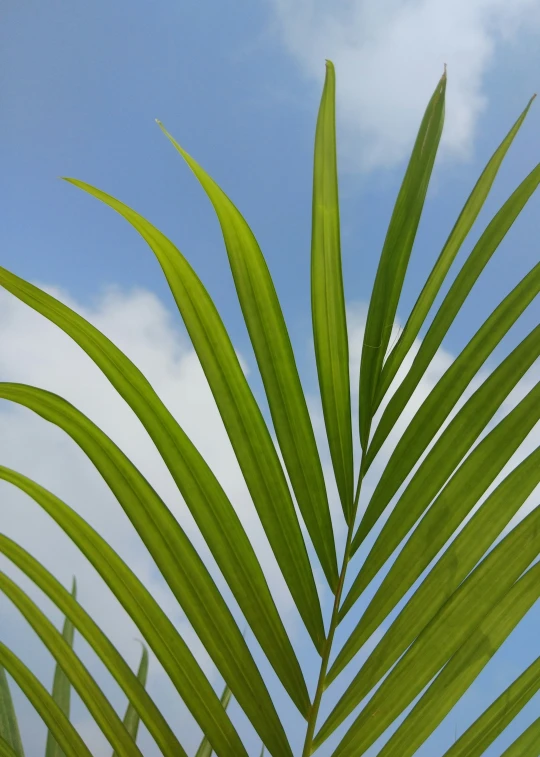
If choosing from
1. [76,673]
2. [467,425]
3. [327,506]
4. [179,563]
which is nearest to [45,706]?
[76,673]

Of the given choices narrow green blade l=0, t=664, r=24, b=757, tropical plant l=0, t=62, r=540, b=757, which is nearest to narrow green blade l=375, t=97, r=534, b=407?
tropical plant l=0, t=62, r=540, b=757

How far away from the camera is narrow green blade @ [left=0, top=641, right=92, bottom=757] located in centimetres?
45

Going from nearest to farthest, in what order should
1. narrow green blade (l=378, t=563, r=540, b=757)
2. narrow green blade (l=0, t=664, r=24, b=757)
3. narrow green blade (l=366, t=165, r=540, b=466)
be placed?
1. narrow green blade (l=378, t=563, r=540, b=757)
2. narrow green blade (l=366, t=165, r=540, b=466)
3. narrow green blade (l=0, t=664, r=24, b=757)

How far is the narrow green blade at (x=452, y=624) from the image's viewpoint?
395 millimetres

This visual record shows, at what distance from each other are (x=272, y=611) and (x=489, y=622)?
5.6 inches

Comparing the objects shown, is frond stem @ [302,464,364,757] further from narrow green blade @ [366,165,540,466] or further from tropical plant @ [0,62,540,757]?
narrow green blade @ [366,165,540,466]

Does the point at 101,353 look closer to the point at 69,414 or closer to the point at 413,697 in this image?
the point at 69,414

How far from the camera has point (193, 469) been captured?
0.45 metres

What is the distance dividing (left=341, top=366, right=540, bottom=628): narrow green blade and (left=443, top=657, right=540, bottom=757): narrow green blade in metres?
0.08

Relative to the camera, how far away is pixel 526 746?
41cm

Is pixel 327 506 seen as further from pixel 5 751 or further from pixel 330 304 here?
pixel 5 751

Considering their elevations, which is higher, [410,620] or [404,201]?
[404,201]

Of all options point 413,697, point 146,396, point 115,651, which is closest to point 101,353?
point 146,396

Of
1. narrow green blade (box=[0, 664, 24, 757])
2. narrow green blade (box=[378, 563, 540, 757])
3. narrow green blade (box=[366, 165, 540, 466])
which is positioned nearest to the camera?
narrow green blade (box=[378, 563, 540, 757])
